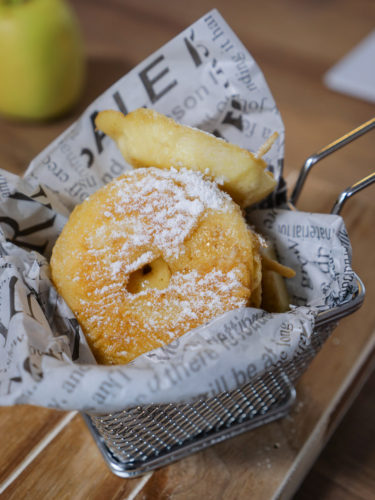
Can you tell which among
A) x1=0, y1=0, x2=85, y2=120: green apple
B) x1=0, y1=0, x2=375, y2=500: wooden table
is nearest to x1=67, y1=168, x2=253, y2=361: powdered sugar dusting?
x1=0, y1=0, x2=375, y2=500: wooden table

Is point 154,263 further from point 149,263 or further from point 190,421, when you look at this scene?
point 190,421

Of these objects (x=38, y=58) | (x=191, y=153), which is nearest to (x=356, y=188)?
(x=191, y=153)

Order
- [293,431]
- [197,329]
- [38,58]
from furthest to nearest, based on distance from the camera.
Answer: [38,58] < [293,431] < [197,329]

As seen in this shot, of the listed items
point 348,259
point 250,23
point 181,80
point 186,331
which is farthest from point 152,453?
point 250,23

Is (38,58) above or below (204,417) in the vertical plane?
above

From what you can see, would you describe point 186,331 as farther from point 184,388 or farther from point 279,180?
point 279,180

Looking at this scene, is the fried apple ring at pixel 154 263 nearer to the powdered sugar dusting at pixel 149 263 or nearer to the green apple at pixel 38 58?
the powdered sugar dusting at pixel 149 263

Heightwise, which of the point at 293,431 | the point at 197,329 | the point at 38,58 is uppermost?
the point at 38,58
